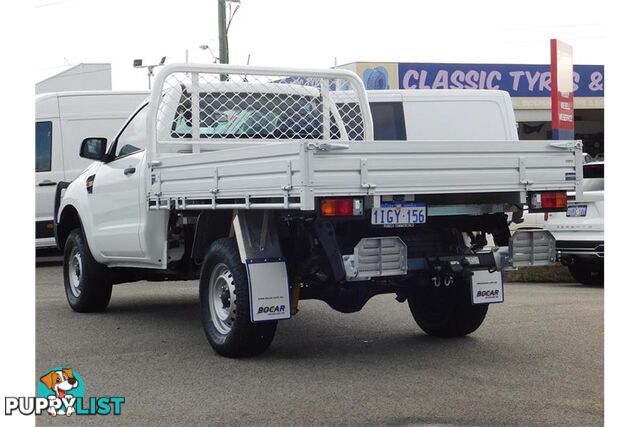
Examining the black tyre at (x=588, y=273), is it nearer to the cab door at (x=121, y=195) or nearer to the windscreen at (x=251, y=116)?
the windscreen at (x=251, y=116)

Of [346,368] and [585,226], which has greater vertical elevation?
[585,226]

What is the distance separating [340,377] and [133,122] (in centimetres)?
387

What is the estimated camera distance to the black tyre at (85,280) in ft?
33.1

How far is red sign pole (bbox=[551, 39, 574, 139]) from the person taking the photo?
55.6 feet

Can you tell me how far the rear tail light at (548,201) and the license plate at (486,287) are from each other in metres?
0.88

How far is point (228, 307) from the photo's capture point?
7.60m

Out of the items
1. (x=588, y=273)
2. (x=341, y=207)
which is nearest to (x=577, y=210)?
(x=588, y=273)

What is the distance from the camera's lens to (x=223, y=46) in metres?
26.7

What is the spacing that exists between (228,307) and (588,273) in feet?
22.1

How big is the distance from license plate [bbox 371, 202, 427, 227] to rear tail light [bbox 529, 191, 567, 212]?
88 cm

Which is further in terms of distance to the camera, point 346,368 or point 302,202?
point 346,368

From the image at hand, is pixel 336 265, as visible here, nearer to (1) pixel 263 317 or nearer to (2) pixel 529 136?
(1) pixel 263 317

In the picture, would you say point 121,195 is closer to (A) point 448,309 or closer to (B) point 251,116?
(B) point 251,116

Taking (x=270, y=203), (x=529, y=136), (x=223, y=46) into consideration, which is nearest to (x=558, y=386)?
(x=270, y=203)
